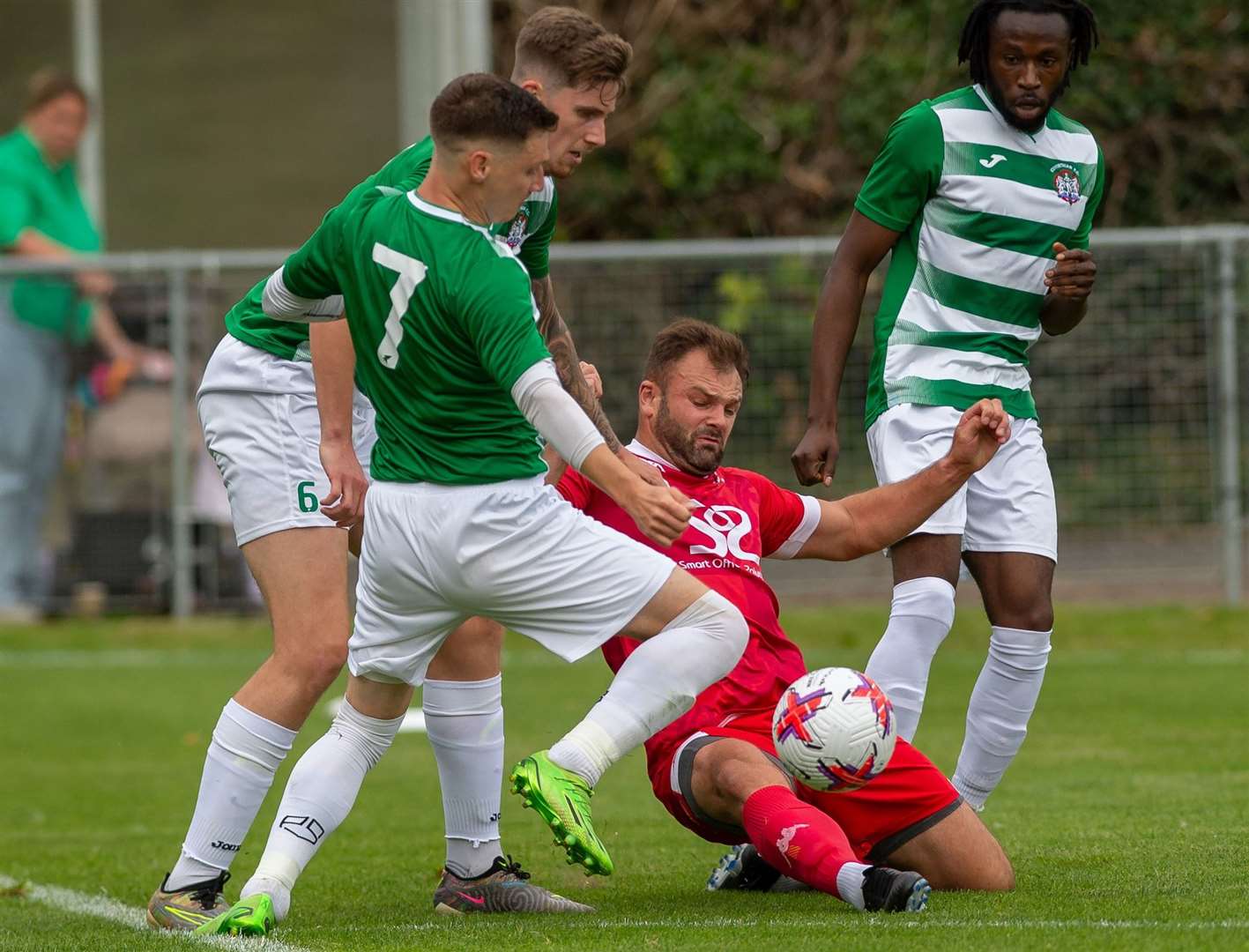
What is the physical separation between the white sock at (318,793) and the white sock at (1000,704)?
184 cm

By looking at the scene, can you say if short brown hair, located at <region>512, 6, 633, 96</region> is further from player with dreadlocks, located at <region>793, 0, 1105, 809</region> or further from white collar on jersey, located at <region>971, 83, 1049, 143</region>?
white collar on jersey, located at <region>971, 83, 1049, 143</region>

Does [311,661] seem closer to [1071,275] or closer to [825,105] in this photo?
[1071,275]

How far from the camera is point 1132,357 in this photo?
1284cm

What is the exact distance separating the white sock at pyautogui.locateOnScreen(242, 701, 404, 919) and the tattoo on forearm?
98 centimetres

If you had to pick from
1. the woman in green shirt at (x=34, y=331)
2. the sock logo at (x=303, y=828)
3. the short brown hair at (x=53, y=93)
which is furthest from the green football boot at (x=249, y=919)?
the short brown hair at (x=53, y=93)

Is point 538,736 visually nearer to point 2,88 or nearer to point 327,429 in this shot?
point 327,429

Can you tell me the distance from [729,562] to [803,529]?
0.98 feet

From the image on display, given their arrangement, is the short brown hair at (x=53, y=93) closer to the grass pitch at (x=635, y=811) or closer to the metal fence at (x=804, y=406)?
the metal fence at (x=804, y=406)

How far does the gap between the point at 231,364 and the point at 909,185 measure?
200 cm

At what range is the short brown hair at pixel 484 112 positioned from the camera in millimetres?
4531

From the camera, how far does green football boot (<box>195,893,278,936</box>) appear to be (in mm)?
4578

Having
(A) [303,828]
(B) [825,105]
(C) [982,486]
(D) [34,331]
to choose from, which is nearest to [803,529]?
(C) [982,486]

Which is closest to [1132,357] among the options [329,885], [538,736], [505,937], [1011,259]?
[538,736]

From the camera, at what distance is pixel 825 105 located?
642 inches
